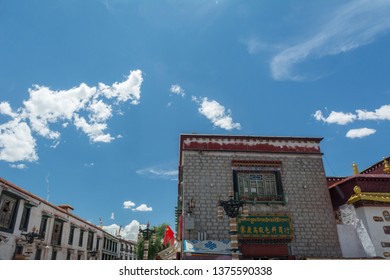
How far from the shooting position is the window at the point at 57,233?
88.5ft

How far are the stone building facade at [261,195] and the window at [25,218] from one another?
45.7 ft

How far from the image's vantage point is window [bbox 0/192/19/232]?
780 inches

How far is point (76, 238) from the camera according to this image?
105 ft

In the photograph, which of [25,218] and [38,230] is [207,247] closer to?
[25,218]

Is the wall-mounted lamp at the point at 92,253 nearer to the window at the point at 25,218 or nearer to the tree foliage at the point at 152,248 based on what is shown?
the tree foliage at the point at 152,248

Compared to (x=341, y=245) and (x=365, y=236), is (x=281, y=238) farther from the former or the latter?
(x=365, y=236)

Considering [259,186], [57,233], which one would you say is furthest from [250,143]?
[57,233]

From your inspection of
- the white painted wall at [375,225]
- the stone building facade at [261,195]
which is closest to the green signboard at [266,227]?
the stone building facade at [261,195]

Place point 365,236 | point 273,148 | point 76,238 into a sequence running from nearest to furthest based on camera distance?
point 365,236, point 273,148, point 76,238

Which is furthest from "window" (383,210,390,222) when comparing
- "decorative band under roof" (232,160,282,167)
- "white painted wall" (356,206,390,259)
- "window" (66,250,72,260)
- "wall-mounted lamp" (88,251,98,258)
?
"wall-mounted lamp" (88,251,98,258)

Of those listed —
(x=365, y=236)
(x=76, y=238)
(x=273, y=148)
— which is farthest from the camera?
(x=76, y=238)

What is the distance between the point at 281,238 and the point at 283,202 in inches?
78.0

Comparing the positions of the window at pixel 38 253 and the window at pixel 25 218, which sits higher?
the window at pixel 25 218
